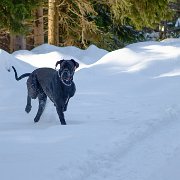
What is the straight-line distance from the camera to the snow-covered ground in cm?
488

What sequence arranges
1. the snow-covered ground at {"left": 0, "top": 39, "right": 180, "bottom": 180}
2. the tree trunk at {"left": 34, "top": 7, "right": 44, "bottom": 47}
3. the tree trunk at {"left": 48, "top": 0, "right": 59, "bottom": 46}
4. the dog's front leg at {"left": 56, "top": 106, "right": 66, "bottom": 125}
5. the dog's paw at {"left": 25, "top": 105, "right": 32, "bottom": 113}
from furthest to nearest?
the tree trunk at {"left": 34, "top": 7, "right": 44, "bottom": 47} < the tree trunk at {"left": 48, "top": 0, "right": 59, "bottom": 46} < the dog's paw at {"left": 25, "top": 105, "right": 32, "bottom": 113} < the dog's front leg at {"left": 56, "top": 106, "right": 66, "bottom": 125} < the snow-covered ground at {"left": 0, "top": 39, "right": 180, "bottom": 180}

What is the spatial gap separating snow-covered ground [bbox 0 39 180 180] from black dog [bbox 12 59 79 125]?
1.19 feet

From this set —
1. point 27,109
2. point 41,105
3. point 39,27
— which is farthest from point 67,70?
point 39,27

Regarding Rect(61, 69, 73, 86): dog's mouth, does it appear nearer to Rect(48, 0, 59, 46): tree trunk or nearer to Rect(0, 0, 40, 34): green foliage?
Rect(0, 0, 40, 34): green foliage

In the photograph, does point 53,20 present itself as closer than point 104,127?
No

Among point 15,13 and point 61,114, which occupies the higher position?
point 15,13

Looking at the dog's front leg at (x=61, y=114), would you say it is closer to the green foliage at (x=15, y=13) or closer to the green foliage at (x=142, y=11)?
the green foliage at (x=15, y=13)

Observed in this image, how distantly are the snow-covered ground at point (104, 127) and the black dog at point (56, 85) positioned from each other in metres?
0.36

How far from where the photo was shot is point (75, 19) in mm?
20438

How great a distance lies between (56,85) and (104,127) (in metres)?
1.03

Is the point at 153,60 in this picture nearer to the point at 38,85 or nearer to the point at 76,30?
the point at 38,85

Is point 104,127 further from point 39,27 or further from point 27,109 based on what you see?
point 39,27

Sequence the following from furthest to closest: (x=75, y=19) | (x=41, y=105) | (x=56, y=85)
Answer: (x=75, y=19) → (x=41, y=105) → (x=56, y=85)

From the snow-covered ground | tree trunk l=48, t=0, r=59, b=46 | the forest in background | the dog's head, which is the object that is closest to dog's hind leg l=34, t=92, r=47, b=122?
the snow-covered ground
